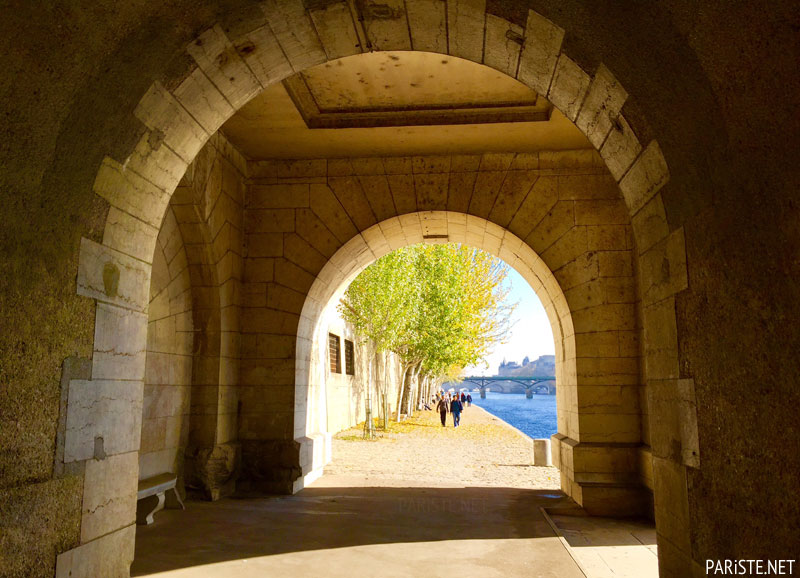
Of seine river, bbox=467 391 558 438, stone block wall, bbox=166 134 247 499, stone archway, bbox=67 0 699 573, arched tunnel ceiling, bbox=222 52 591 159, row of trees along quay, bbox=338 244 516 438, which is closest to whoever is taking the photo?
stone archway, bbox=67 0 699 573

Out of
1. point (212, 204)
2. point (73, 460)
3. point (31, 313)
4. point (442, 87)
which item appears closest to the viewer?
point (31, 313)

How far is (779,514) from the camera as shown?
177cm

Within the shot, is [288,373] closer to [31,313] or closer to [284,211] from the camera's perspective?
[284,211]

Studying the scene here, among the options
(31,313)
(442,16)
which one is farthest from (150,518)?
(442,16)

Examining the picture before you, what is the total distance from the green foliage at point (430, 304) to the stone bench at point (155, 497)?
986 centimetres

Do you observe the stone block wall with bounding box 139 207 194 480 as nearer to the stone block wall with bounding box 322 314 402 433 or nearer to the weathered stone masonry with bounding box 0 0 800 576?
the weathered stone masonry with bounding box 0 0 800 576

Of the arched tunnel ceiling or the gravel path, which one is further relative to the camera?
the gravel path

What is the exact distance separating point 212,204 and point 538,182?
3812mm

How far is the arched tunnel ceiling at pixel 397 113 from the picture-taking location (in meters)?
5.52

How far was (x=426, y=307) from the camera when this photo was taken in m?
18.8

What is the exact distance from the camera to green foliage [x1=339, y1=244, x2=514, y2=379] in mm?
15609

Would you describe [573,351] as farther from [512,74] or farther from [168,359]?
[168,359]

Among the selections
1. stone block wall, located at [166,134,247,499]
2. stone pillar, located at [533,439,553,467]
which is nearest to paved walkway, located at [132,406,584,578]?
stone block wall, located at [166,134,247,499]

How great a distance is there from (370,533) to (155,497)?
6.79 feet
